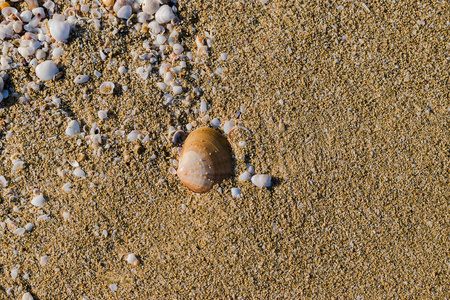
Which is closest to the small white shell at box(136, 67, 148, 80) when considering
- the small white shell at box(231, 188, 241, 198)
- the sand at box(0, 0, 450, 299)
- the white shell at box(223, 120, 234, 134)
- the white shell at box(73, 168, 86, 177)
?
the sand at box(0, 0, 450, 299)

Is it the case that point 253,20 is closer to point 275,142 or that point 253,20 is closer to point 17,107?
point 275,142

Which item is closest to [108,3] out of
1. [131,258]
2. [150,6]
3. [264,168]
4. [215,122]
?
[150,6]

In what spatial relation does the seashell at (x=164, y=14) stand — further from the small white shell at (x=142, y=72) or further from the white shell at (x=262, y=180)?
the white shell at (x=262, y=180)

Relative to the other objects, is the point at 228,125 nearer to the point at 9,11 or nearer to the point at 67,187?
the point at 67,187

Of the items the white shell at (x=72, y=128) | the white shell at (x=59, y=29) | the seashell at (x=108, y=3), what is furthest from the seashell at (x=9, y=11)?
the white shell at (x=72, y=128)

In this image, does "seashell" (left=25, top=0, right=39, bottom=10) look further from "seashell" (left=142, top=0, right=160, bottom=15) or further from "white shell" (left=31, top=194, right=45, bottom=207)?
"white shell" (left=31, top=194, right=45, bottom=207)
